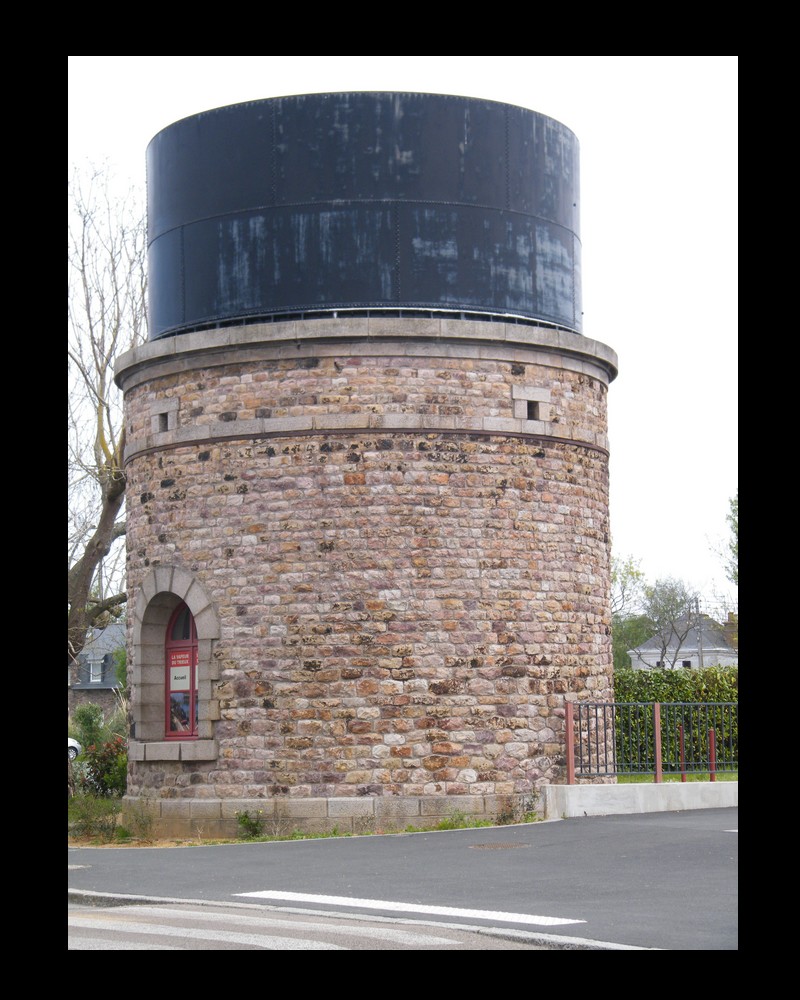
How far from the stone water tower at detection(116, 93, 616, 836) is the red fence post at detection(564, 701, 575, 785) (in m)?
0.23

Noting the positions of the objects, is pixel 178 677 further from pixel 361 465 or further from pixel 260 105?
pixel 260 105

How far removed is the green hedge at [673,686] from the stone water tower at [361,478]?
11.6ft

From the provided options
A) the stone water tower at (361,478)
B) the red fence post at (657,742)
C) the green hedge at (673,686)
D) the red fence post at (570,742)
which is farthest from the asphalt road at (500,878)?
the green hedge at (673,686)

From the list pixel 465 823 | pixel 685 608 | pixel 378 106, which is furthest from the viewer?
pixel 685 608

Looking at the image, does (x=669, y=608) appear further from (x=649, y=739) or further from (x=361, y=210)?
(x=361, y=210)

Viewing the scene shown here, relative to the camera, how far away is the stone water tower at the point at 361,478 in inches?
683

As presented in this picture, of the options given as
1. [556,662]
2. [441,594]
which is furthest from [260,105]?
[556,662]

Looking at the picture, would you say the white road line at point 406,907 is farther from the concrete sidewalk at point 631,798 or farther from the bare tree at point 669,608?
the bare tree at point 669,608

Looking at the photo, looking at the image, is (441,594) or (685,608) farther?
(685,608)

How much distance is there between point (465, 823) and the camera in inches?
675

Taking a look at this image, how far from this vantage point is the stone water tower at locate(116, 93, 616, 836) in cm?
1736

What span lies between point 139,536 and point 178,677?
190 centimetres

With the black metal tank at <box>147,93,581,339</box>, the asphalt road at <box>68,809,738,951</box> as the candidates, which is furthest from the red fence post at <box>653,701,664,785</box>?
the black metal tank at <box>147,93,581,339</box>

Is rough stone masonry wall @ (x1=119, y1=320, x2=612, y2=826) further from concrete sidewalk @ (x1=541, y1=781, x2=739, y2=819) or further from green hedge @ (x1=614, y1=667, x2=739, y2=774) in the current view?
green hedge @ (x1=614, y1=667, x2=739, y2=774)
